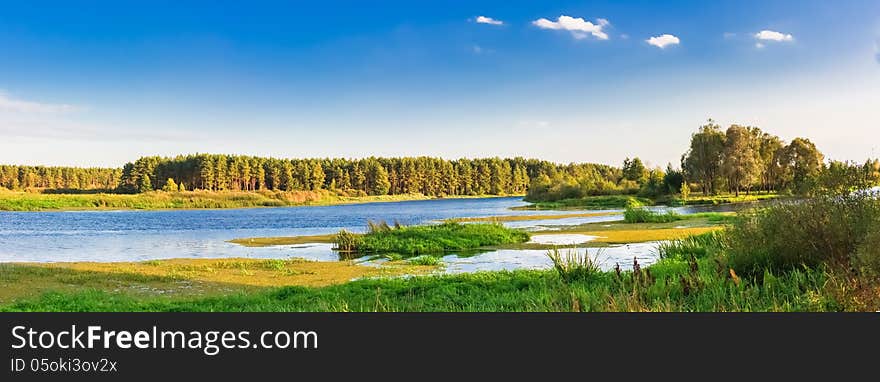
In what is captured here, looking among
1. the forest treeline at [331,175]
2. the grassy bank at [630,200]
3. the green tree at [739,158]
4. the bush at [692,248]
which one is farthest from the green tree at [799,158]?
the bush at [692,248]

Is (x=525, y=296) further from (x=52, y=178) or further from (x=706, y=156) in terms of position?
(x=52, y=178)

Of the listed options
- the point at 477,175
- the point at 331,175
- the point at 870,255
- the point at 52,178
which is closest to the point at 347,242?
the point at 870,255

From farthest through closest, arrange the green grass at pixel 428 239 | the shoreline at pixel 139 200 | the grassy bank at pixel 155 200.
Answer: the grassy bank at pixel 155 200
the shoreline at pixel 139 200
the green grass at pixel 428 239

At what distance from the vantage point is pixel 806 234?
11344 mm

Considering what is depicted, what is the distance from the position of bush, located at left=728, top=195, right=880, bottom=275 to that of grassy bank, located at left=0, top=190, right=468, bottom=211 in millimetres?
86374

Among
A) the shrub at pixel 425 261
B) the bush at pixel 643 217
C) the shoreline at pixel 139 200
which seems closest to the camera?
the shrub at pixel 425 261

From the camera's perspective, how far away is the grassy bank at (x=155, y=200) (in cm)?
8212

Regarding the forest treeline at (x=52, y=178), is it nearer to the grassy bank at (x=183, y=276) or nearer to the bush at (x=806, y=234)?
the grassy bank at (x=183, y=276)

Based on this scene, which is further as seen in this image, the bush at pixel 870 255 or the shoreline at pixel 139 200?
the shoreline at pixel 139 200

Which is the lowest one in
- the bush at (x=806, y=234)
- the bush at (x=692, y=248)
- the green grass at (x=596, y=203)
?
the green grass at (x=596, y=203)

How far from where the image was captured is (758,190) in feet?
310

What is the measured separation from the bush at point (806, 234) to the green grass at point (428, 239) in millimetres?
14975
